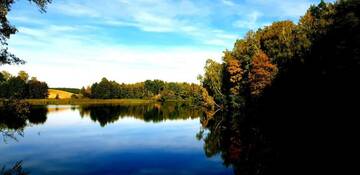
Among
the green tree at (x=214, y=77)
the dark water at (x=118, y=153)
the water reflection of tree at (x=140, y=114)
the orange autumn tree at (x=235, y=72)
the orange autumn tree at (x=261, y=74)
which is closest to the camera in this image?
Answer: the dark water at (x=118, y=153)

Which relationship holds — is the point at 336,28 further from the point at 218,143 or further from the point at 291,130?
the point at 218,143

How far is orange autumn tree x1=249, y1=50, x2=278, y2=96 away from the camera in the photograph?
67812 millimetres

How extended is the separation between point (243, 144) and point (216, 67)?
6966 cm

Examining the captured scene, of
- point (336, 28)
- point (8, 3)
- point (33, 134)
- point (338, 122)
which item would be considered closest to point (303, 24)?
point (336, 28)

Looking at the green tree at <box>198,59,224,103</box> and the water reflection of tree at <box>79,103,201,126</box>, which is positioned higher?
the green tree at <box>198,59,224,103</box>

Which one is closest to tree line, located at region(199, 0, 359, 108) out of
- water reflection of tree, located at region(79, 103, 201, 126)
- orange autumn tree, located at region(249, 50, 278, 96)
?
orange autumn tree, located at region(249, 50, 278, 96)

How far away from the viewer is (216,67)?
347 ft

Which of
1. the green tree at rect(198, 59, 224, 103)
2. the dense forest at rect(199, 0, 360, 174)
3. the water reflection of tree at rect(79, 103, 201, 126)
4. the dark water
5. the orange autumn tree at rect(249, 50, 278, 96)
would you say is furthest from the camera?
the green tree at rect(198, 59, 224, 103)

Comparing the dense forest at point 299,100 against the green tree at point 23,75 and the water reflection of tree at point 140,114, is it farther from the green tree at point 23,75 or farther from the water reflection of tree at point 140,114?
the green tree at point 23,75

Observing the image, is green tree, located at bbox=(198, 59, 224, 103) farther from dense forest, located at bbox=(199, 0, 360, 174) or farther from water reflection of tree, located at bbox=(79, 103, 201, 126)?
dense forest, located at bbox=(199, 0, 360, 174)

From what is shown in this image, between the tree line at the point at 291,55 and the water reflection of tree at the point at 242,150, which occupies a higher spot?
the tree line at the point at 291,55

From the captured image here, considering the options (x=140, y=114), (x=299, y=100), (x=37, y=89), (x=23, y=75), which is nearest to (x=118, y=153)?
(x=299, y=100)

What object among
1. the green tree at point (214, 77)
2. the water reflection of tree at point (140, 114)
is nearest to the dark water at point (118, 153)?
the water reflection of tree at point (140, 114)

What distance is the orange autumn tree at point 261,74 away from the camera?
222 feet
